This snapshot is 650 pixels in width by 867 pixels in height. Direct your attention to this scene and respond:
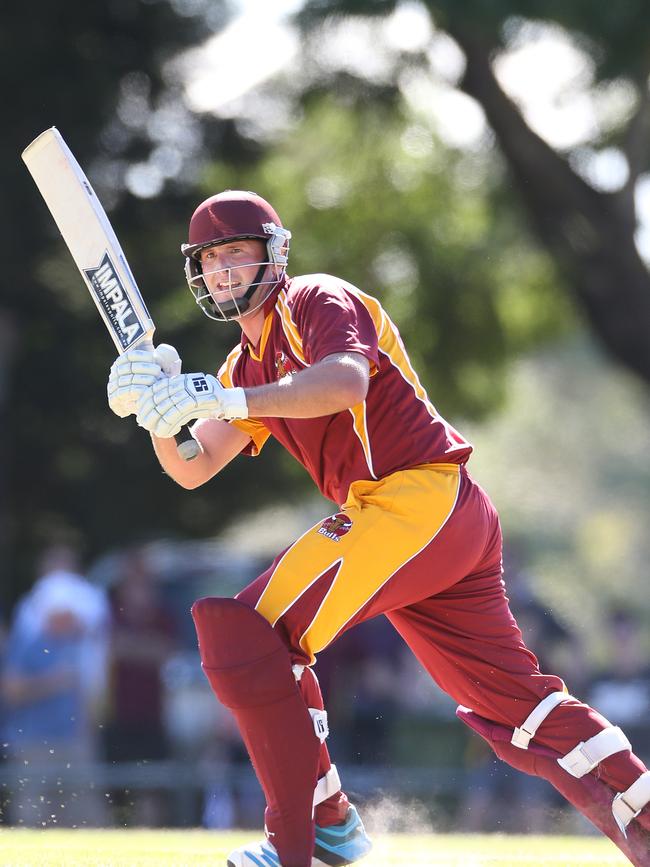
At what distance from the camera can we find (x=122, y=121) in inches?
583

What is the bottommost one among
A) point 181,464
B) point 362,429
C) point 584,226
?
point 362,429

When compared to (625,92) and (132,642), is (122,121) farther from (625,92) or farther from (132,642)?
(132,642)

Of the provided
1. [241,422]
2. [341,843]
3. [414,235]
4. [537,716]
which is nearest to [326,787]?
[341,843]

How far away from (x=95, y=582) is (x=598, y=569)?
147 ft

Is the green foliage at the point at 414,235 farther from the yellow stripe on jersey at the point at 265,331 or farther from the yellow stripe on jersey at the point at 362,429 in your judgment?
the yellow stripe on jersey at the point at 362,429

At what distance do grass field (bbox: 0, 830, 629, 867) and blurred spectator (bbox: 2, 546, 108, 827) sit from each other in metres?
2.01

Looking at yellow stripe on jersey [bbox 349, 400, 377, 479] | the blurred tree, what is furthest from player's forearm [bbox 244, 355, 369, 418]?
the blurred tree

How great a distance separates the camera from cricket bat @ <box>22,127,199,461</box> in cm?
462

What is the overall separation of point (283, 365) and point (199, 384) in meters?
0.44

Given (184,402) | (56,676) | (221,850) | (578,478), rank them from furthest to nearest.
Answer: (578,478)
(56,676)
(221,850)
(184,402)

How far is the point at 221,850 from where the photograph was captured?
5695 mm

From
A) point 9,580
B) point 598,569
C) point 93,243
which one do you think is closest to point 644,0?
point 93,243

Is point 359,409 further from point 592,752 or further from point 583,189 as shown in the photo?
point 583,189

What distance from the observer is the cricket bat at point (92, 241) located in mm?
4621
